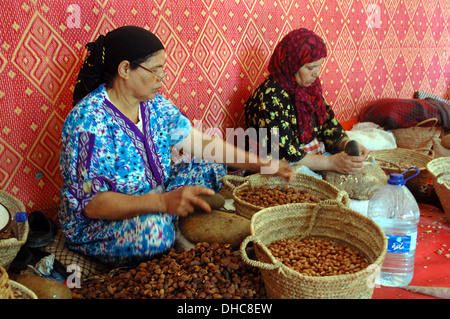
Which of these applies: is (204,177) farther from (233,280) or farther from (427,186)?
(427,186)

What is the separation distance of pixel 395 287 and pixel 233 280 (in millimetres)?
716

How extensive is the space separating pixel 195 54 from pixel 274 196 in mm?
1127

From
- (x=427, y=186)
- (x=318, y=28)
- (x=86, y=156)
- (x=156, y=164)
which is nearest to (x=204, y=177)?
(x=156, y=164)

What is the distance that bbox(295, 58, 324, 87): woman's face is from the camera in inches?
106

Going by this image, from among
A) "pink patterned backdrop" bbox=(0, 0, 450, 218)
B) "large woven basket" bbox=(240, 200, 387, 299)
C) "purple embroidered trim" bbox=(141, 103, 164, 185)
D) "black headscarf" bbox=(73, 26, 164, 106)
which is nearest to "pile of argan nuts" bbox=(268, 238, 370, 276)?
"large woven basket" bbox=(240, 200, 387, 299)

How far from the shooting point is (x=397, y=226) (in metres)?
1.87

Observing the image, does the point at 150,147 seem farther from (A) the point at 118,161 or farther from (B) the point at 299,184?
(B) the point at 299,184

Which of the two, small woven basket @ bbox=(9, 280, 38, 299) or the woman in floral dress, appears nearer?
small woven basket @ bbox=(9, 280, 38, 299)

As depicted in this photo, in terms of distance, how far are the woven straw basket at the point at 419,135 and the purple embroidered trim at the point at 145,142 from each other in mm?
2598

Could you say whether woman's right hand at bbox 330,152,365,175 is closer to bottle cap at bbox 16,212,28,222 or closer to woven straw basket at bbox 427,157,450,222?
woven straw basket at bbox 427,157,450,222

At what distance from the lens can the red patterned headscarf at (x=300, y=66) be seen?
2.68 m

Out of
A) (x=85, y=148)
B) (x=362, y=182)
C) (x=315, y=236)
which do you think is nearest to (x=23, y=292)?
(x=85, y=148)

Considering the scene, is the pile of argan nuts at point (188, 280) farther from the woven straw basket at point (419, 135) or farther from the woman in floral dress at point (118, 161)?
the woven straw basket at point (419, 135)

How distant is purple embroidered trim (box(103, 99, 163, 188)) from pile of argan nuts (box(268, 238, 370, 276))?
688 millimetres
